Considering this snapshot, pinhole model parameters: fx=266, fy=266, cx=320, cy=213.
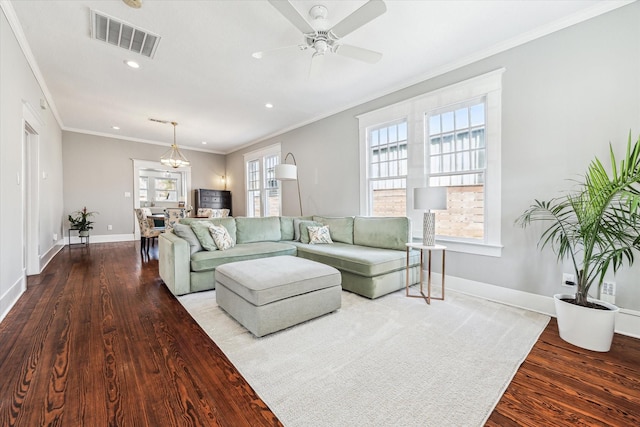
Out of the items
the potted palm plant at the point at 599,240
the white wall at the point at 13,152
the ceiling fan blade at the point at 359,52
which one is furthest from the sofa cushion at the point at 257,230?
the potted palm plant at the point at 599,240

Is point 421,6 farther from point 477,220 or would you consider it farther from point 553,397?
point 553,397

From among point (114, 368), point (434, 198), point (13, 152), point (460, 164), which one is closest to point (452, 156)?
point (460, 164)

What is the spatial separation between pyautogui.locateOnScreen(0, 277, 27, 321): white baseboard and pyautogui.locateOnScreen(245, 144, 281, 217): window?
172 inches

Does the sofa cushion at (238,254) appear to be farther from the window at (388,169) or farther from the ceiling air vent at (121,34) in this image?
the ceiling air vent at (121,34)

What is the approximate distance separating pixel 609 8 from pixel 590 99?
73 centimetres

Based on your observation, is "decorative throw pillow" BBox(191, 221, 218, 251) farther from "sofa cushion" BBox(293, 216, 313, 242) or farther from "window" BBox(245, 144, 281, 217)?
"window" BBox(245, 144, 281, 217)

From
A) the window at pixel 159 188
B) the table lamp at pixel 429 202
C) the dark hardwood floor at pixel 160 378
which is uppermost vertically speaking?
the window at pixel 159 188

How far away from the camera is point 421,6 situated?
2.31 meters

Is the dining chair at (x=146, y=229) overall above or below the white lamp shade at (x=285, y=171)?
below

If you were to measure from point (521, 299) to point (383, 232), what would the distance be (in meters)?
1.64

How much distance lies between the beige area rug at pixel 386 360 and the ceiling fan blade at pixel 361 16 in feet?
7.96

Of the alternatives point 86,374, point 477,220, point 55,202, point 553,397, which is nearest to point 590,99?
point 477,220

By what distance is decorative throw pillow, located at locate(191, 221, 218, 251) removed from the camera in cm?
342

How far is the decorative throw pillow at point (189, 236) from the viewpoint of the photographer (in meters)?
3.30
